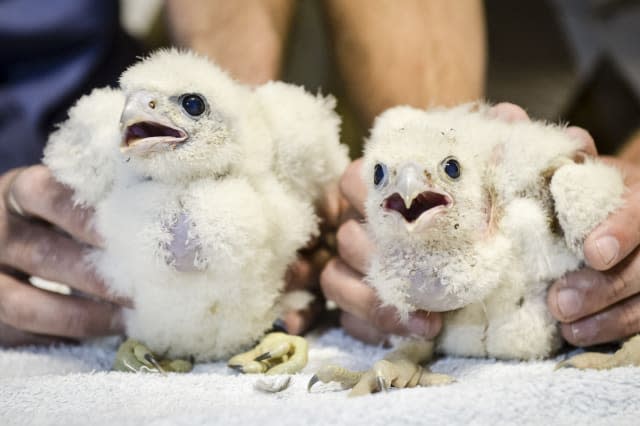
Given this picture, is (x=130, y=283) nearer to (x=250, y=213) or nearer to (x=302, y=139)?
(x=250, y=213)

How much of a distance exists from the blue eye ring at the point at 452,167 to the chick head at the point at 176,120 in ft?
1.07

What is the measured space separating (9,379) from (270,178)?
0.51 m

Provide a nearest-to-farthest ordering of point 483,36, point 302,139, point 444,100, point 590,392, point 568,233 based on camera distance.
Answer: point 590,392 → point 568,233 → point 302,139 → point 444,100 → point 483,36

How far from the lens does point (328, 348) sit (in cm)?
130

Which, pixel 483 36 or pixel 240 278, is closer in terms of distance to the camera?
pixel 240 278

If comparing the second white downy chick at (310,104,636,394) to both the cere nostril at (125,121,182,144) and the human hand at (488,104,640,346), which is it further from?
the cere nostril at (125,121,182,144)

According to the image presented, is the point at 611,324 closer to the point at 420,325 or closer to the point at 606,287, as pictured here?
the point at 606,287

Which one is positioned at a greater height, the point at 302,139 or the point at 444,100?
the point at 444,100

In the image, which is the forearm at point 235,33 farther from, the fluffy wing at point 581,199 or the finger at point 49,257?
the fluffy wing at point 581,199

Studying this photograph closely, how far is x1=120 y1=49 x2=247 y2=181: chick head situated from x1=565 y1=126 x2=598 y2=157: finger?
522 mm

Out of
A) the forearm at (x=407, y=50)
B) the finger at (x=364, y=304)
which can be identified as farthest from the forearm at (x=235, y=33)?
the finger at (x=364, y=304)

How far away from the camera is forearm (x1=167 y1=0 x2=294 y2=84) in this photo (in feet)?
5.19

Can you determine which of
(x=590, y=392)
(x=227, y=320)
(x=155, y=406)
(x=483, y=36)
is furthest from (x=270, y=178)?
(x=483, y=36)

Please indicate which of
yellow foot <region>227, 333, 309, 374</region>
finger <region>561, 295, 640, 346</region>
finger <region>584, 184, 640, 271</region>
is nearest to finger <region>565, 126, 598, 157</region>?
finger <region>584, 184, 640, 271</region>
